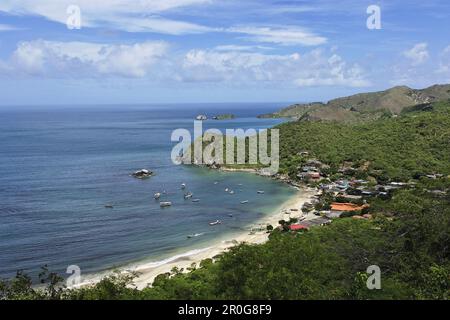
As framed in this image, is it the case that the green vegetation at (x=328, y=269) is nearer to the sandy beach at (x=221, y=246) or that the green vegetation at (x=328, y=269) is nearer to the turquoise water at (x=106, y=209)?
the sandy beach at (x=221, y=246)

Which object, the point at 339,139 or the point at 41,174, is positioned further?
the point at 339,139

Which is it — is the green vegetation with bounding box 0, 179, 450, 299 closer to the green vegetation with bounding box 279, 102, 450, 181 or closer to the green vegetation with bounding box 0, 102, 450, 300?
the green vegetation with bounding box 0, 102, 450, 300

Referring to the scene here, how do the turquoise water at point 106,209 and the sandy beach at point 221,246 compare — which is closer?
the sandy beach at point 221,246

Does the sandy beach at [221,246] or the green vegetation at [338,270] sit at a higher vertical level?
the green vegetation at [338,270]

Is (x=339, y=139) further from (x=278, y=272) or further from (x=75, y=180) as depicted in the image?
(x=278, y=272)

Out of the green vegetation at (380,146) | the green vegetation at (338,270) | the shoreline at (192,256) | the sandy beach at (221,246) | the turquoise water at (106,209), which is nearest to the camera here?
the green vegetation at (338,270)

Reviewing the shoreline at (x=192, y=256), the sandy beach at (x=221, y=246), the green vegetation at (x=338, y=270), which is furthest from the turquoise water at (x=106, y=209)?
the green vegetation at (x=338, y=270)

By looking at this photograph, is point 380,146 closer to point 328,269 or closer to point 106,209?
point 106,209

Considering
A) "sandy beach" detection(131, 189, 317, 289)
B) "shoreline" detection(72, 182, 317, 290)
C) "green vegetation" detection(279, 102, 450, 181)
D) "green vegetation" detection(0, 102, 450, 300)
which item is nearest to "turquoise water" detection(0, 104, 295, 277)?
"shoreline" detection(72, 182, 317, 290)
